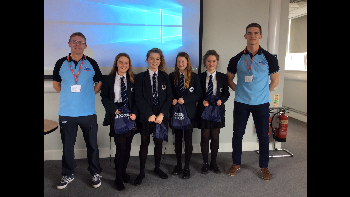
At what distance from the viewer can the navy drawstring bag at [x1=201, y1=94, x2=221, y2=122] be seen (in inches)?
100

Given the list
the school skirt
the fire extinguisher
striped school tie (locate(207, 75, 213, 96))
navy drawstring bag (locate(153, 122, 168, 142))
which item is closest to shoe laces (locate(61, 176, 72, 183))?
the school skirt

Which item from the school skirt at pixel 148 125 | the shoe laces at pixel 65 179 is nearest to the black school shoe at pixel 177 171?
the school skirt at pixel 148 125

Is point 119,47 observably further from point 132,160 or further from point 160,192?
point 160,192

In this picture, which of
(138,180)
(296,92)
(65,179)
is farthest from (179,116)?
(296,92)

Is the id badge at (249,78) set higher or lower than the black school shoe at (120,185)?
higher

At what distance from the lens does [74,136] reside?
7.79ft

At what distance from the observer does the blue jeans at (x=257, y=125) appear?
257 cm

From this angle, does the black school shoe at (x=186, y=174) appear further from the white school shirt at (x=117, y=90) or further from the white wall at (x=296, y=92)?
the white wall at (x=296, y=92)

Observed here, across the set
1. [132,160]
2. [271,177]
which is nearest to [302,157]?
[271,177]

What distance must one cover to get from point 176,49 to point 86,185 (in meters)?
2.07

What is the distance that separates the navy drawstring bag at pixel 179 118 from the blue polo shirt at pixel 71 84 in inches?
35.0

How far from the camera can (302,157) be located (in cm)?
324

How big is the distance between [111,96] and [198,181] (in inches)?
53.0
